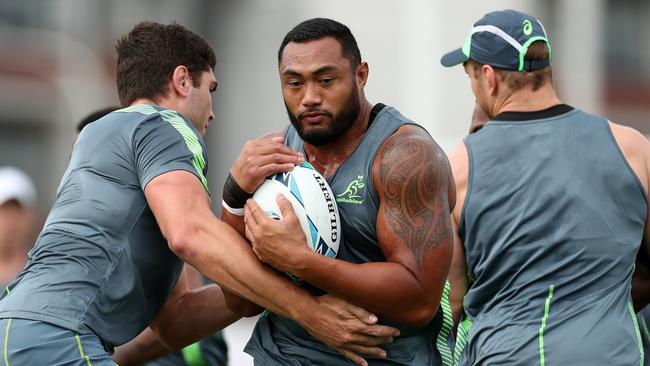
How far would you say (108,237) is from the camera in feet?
16.7

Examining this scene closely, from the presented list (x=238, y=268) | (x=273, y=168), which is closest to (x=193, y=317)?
(x=238, y=268)

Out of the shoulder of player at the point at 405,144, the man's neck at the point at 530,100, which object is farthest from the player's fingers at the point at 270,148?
the man's neck at the point at 530,100

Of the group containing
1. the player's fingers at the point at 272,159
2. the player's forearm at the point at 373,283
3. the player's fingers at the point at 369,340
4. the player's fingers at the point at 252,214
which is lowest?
the player's fingers at the point at 369,340

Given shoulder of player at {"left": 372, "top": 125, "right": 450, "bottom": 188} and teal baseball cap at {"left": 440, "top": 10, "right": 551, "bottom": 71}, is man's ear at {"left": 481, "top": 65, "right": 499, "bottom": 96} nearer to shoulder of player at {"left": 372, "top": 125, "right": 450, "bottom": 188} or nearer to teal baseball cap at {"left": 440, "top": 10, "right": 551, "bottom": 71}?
teal baseball cap at {"left": 440, "top": 10, "right": 551, "bottom": 71}

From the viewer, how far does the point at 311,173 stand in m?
4.95

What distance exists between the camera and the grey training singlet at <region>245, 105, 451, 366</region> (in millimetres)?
4996

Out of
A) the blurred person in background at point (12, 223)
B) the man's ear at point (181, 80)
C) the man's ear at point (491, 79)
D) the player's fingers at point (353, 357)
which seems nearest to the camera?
the player's fingers at point (353, 357)

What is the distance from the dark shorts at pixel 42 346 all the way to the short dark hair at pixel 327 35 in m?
1.45

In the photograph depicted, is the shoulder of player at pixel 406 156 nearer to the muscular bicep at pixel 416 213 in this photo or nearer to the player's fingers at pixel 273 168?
the muscular bicep at pixel 416 213

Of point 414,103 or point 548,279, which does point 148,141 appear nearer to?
point 548,279

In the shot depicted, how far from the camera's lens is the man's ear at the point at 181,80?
18.4 ft

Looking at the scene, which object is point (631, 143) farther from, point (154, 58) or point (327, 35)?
point (154, 58)

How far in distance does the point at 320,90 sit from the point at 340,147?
0.29m

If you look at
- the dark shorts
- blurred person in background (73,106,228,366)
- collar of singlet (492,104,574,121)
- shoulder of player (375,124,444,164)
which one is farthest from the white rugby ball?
blurred person in background (73,106,228,366)
